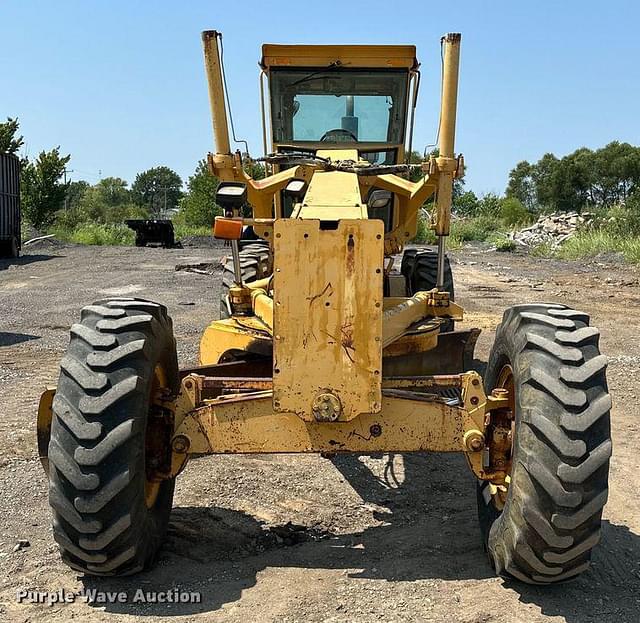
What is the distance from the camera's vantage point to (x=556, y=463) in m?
3.43

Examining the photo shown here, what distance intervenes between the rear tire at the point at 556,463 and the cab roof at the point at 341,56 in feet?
12.4

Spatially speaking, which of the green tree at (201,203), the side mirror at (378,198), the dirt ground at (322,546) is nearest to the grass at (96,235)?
the green tree at (201,203)

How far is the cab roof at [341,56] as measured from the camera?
672 cm

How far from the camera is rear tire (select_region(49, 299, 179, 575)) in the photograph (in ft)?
11.5

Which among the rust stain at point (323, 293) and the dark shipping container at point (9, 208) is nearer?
the rust stain at point (323, 293)

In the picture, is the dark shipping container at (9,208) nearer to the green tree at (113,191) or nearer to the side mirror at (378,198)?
the side mirror at (378,198)

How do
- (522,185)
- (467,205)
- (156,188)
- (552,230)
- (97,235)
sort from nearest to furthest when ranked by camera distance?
(552,230), (97,235), (467,205), (522,185), (156,188)

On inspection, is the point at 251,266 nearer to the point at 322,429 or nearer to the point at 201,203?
the point at 322,429

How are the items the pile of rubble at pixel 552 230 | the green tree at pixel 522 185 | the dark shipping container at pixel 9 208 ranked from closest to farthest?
1. the dark shipping container at pixel 9 208
2. the pile of rubble at pixel 552 230
3. the green tree at pixel 522 185

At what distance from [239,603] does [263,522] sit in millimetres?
1059

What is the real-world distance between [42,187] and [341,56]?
34.7 meters

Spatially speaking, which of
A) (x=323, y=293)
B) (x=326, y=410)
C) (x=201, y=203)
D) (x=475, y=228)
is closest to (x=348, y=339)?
(x=323, y=293)

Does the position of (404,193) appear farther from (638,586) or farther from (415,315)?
(638,586)

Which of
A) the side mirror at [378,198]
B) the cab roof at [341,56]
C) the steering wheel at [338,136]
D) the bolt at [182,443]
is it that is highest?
the cab roof at [341,56]
